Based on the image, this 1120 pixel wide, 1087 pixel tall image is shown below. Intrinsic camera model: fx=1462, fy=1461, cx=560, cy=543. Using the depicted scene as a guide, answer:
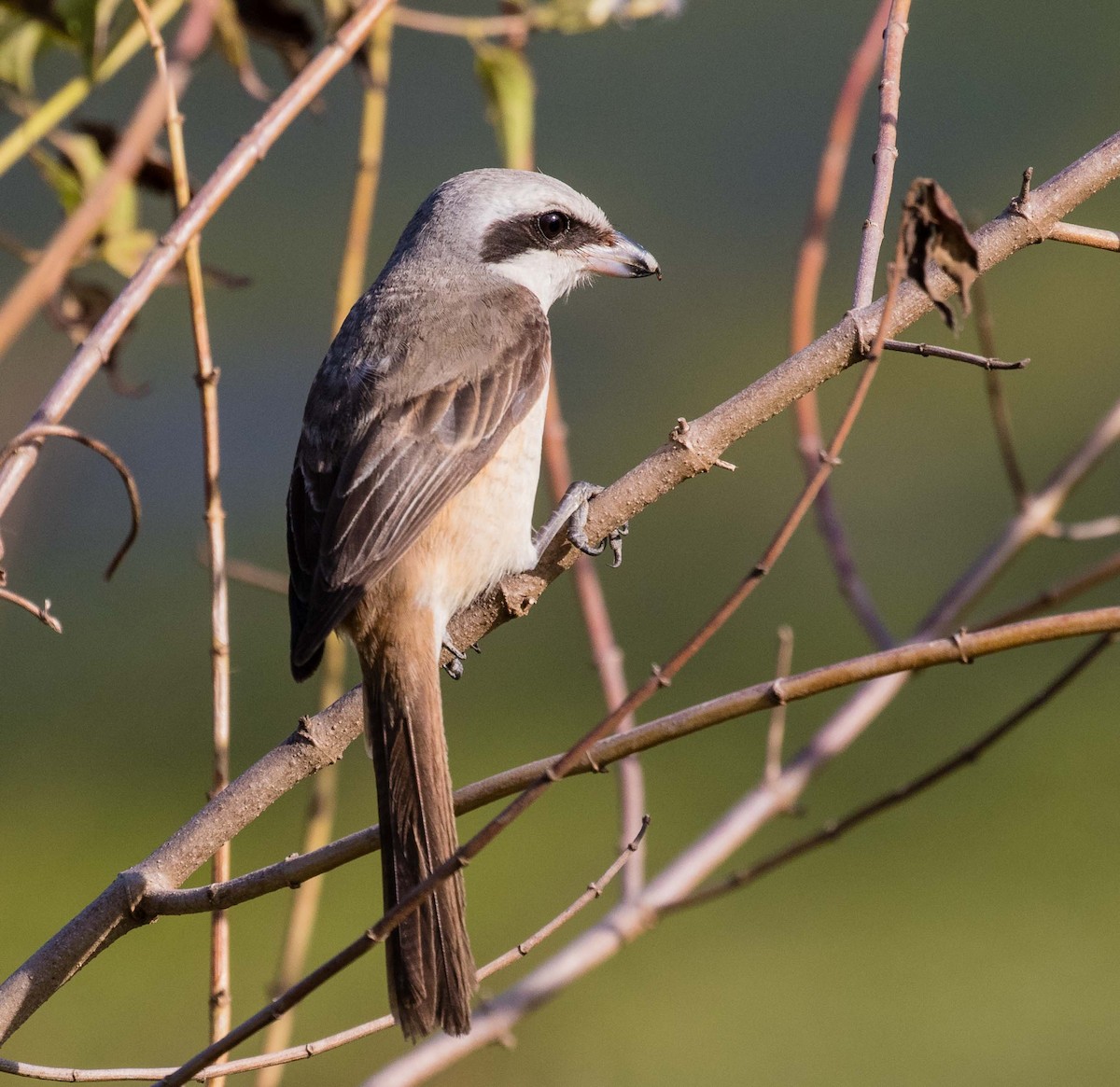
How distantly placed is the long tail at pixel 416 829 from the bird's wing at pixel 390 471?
0.33 feet

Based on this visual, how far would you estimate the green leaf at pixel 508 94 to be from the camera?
2.07 metres

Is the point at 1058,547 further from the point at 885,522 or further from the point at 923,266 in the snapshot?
the point at 923,266

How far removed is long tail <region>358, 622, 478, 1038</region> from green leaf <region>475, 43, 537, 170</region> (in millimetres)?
712

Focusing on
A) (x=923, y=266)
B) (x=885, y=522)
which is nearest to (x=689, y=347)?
(x=885, y=522)

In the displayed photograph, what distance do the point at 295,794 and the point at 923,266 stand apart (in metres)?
4.84

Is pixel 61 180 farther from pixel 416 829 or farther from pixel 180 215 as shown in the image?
pixel 416 829

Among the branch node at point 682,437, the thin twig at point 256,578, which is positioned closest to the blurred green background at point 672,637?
the thin twig at point 256,578

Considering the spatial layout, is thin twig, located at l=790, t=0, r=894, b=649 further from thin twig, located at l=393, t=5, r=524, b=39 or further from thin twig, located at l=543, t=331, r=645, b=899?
thin twig, located at l=393, t=5, r=524, b=39

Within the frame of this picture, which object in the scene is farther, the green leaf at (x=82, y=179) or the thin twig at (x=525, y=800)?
the green leaf at (x=82, y=179)

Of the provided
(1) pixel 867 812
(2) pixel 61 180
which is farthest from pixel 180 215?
(1) pixel 867 812

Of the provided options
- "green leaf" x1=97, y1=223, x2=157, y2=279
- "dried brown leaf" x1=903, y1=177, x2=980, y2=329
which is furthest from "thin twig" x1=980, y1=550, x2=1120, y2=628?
"green leaf" x1=97, y1=223, x2=157, y2=279

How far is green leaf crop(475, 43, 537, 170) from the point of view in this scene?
207 cm

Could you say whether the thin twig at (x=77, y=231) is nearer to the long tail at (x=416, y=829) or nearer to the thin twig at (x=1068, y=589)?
the long tail at (x=416, y=829)

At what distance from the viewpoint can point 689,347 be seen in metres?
9.04
